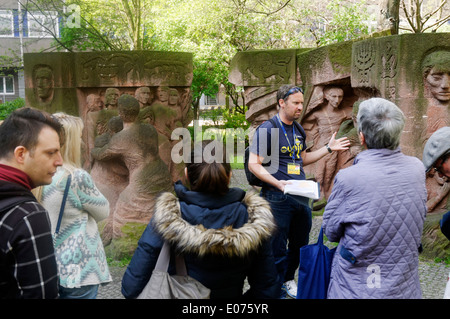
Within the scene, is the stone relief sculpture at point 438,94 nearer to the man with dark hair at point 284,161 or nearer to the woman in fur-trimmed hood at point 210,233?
the man with dark hair at point 284,161

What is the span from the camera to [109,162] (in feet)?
21.5

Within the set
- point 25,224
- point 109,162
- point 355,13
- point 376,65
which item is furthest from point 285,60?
point 355,13

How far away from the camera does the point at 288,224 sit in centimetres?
400

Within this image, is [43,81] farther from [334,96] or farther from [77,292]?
[334,96]

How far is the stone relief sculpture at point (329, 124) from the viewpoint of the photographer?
827cm

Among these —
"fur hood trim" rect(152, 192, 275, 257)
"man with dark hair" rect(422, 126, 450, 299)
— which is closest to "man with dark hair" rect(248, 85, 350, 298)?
"man with dark hair" rect(422, 126, 450, 299)

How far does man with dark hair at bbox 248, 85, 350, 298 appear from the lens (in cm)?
393

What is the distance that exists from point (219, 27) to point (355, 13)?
484cm

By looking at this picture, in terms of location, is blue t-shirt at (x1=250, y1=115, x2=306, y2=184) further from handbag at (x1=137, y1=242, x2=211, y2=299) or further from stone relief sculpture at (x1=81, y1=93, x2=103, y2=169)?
stone relief sculpture at (x1=81, y1=93, x2=103, y2=169)

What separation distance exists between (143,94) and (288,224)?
3351 mm

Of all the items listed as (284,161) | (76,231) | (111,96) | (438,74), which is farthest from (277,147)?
(111,96)

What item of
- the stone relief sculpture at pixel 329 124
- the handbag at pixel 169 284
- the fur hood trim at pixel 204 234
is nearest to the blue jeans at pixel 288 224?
the fur hood trim at pixel 204 234

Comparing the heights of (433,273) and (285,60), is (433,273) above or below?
below

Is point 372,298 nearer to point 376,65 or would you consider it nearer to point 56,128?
point 56,128
